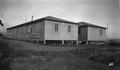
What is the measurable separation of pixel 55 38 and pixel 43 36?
2.02m

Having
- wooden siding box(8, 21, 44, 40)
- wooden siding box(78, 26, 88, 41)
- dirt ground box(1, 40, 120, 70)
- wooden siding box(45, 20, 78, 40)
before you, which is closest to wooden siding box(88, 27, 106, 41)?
wooden siding box(78, 26, 88, 41)

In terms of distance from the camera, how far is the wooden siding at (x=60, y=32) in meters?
15.2

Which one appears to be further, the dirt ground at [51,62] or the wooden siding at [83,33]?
the wooden siding at [83,33]

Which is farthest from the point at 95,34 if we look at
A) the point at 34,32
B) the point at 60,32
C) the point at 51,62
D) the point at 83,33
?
the point at 51,62

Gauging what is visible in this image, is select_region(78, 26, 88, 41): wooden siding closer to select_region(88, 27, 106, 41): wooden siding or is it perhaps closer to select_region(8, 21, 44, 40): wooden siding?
select_region(88, 27, 106, 41): wooden siding

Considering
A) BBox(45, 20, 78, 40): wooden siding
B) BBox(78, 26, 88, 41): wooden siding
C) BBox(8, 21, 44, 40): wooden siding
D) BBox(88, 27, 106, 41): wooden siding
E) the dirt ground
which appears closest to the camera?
the dirt ground

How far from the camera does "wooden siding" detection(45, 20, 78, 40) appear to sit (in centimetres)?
Result: 1516

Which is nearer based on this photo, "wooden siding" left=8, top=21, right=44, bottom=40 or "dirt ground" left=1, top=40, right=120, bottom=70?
"dirt ground" left=1, top=40, right=120, bottom=70

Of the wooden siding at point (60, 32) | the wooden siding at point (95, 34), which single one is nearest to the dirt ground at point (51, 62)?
the wooden siding at point (60, 32)

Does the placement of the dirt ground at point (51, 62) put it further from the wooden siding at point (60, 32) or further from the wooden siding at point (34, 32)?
the wooden siding at point (34, 32)

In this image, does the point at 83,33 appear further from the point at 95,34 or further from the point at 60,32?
the point at 60,32

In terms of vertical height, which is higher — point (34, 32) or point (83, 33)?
point (34, 32)

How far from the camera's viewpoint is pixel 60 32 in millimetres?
16531

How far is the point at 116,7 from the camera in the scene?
29.7 ft
